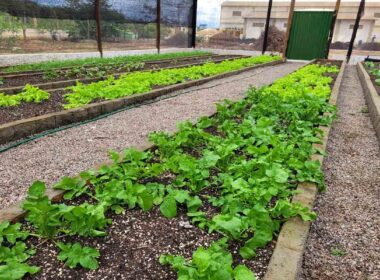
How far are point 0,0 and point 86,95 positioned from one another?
17.6 ft

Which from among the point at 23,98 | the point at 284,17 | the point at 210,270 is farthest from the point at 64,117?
the point at 284,17

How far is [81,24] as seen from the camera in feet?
34.7

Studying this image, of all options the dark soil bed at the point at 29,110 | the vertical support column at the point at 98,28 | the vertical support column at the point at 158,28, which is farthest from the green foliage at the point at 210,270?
the vertical support column at the point at 158,28

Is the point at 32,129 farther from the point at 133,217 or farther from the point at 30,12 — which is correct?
the point at 30,12

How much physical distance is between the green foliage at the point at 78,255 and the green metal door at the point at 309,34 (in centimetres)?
1683

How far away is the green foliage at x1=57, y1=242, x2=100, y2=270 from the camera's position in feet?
5.45

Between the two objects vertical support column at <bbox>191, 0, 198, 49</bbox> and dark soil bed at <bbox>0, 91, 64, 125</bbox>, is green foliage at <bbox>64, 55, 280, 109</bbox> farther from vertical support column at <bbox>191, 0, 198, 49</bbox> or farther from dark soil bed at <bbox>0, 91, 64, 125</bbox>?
vertical support column at <bbox>191, 0, 198, 49</bbox>

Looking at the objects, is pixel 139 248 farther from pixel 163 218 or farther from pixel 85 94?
pixel 85 94

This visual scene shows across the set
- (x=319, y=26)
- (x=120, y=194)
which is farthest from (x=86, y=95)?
(x=319, y=26)

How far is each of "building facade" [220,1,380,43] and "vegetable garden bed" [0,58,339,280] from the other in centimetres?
1640

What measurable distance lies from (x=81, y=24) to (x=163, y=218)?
33.4 ft

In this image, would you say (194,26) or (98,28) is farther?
(194,26)

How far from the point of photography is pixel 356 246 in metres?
2.23

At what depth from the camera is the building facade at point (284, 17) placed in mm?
16561
